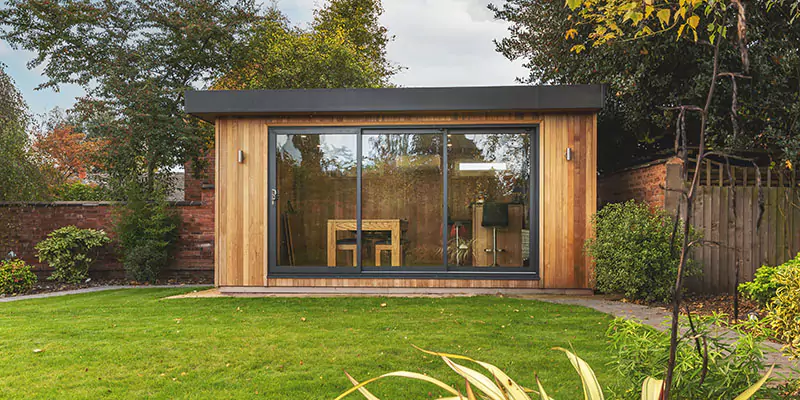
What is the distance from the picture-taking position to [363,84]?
14328 mm

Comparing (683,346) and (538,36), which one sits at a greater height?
(538,36)

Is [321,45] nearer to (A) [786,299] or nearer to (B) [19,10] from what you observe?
(B) [19,10]

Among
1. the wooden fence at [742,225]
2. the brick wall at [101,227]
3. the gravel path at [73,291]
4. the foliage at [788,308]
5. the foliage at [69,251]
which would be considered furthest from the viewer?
the brick wall at [101,227]

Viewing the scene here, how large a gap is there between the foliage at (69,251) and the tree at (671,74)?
24.6 feet

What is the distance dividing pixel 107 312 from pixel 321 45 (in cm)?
1029

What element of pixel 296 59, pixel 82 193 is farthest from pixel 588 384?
pixel 296 59

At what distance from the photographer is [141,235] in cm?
809

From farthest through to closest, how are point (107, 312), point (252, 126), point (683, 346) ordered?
point (252, 126) → point (107, 312) → point (683, 346)

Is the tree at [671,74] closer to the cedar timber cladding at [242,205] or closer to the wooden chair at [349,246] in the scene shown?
the wooden chair at [349,246]

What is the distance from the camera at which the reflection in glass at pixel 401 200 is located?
6449mm

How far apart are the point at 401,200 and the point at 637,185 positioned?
10.3 ft

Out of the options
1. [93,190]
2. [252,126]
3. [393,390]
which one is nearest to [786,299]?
[393,390]

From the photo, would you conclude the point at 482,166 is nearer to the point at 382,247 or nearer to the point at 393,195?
the point at 393,195

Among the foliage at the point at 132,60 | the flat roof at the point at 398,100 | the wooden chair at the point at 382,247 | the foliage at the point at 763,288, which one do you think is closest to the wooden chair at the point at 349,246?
the wooden chair at the point at 382,247
